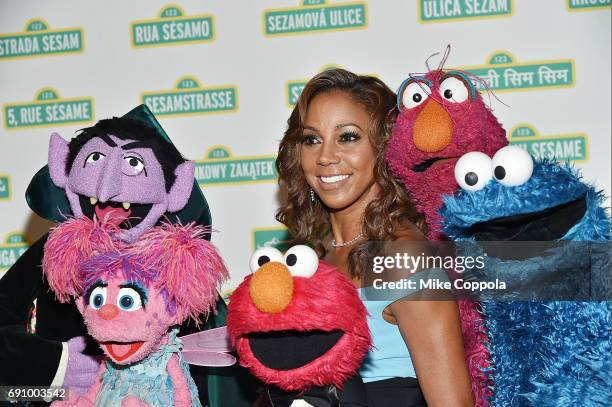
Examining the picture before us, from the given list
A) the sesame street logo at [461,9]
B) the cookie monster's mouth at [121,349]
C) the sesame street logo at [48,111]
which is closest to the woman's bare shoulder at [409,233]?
the cookie monster's mouth at [121,349]

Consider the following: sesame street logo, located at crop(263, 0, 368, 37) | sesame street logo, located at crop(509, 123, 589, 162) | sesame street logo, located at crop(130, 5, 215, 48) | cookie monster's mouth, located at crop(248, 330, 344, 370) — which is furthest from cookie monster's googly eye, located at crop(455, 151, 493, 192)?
sesame street logo, located at crop(130, 5, 215, 48)

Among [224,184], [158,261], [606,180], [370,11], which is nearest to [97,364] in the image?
[158,261]

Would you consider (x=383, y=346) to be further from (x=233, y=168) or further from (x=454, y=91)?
(x=233, y=168)

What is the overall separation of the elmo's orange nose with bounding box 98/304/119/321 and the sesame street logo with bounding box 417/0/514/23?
1449 millimetres

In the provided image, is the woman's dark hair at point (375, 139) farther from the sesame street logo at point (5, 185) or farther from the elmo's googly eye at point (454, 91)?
the sesame street logo at point (5, 185)

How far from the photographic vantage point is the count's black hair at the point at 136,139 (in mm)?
1679

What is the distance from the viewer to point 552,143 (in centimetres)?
229

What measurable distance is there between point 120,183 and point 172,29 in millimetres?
1049

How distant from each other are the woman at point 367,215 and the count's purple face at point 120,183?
32 centimetres

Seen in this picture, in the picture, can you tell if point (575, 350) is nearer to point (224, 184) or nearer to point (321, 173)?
point (321, 173)

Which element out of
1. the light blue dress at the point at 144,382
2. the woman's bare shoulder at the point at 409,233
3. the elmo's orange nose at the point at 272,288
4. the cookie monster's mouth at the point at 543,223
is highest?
the cookie monster's mouth at the point at 543,223

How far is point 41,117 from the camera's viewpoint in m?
2.58

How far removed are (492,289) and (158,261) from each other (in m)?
0.71

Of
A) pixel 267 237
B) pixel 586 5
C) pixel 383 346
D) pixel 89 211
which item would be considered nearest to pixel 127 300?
pixel 89 211
